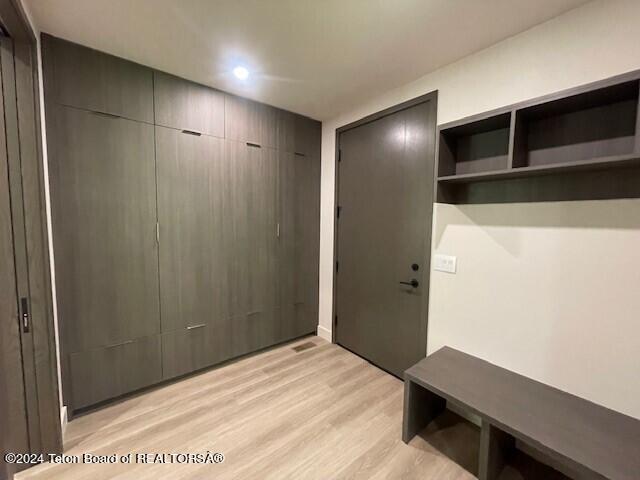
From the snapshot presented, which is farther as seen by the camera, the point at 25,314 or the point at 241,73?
the point at 241,73

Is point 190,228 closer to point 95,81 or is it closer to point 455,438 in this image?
point 95,81

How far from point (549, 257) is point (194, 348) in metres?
2.74

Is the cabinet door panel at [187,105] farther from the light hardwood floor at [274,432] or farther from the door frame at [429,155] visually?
the light hardwood floor at [274,432]

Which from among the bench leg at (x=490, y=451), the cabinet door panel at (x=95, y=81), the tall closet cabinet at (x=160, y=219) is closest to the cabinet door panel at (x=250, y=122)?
the tall closet cabinet at (x=160, y=219)

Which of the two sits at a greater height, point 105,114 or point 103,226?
point 105,114

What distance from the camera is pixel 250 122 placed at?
100 inches

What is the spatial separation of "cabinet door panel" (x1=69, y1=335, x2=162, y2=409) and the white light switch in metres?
2.34

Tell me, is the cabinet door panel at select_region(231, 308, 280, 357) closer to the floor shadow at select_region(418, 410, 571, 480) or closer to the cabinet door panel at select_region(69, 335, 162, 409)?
the cabinet door panel at select_region(69, 335, 162, 409)

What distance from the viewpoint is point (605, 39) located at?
133 cm

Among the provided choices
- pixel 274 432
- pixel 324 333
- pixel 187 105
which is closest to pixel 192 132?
pixel 187 105

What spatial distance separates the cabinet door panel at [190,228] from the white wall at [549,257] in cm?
189

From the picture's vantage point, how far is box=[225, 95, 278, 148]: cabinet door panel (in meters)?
2.43

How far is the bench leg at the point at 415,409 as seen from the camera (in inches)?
67.8

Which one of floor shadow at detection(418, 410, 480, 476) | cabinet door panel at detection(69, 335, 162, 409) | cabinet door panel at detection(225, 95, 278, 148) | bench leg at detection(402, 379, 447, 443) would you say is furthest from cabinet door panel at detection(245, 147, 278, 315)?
floor shadow at detection(418, 410, 480, 476)
